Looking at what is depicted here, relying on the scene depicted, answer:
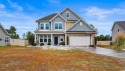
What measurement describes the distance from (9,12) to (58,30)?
36.0 ft

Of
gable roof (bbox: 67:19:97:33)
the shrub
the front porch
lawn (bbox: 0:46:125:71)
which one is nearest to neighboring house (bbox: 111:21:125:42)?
gable roof (bbox: 67:19:97:33)

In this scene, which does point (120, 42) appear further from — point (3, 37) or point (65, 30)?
point (3, 37)

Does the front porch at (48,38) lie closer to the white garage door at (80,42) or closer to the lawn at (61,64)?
the white garage door at (80,42)

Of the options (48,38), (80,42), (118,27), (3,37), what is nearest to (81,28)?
(80,42)

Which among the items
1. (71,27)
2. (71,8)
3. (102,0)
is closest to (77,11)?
(71,8)

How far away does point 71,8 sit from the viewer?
52.3 meters

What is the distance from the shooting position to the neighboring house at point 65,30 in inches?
1951

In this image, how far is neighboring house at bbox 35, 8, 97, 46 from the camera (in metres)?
49.6

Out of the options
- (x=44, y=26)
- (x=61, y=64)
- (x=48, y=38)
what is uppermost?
(x=44, y=26)

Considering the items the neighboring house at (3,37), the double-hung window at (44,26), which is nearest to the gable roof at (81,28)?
the double-hung window at (44,26)

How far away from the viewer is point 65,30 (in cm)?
5094

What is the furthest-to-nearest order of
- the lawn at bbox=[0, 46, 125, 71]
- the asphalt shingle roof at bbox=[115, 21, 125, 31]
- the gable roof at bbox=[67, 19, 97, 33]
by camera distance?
1. the asphalt shingle roof at bbox=[115, 21, 125, 31]
2. the gable roof at bbox=[67, 19, 97, 33]
3. the lawn at bbox=[0, 46, 125, 71]

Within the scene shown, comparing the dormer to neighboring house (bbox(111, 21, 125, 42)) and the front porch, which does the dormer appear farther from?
neighboring house (bbox(111, 21, 125, 42))

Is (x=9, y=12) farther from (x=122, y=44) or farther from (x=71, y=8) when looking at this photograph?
(x=122, y=44)
